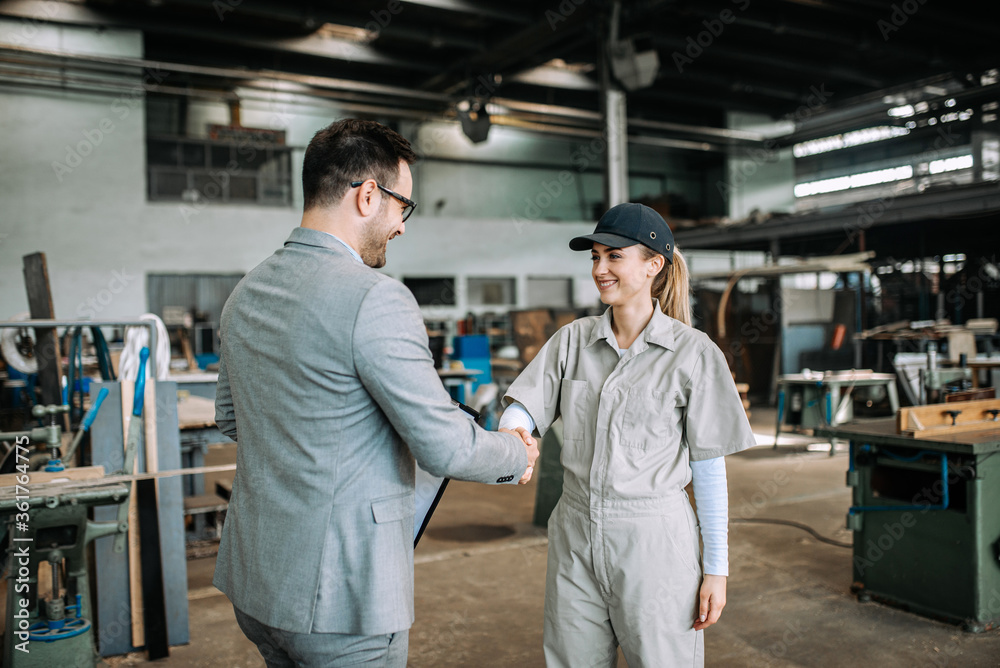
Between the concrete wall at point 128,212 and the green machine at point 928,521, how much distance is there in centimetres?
1031

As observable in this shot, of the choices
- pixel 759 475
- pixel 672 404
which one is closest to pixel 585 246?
pixel 672 404

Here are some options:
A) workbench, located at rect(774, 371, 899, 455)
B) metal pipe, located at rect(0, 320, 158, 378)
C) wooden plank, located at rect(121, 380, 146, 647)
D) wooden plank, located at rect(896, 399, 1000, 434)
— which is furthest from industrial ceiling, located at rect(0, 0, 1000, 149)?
wooden plank, located at rect(121, 380, 146, 647)

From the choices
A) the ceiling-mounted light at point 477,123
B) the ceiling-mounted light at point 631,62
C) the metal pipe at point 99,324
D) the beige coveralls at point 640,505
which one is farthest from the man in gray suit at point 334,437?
the ceiling-mounted light at point 477,123

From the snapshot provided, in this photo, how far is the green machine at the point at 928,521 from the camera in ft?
9.93

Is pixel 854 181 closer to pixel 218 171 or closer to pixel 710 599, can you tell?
pixel 218 171

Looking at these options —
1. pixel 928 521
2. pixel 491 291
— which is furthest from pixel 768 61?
pixel 928 521

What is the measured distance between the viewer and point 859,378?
23.3 ft

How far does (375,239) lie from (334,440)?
15.0 inches

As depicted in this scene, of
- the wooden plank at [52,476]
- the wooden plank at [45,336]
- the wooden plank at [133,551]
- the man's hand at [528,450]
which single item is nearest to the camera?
the man's hand at [528,450]

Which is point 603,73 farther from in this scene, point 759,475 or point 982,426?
point 982,426

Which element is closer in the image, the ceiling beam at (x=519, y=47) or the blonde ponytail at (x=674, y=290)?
the blonde ponytail at (x=674, y=290)

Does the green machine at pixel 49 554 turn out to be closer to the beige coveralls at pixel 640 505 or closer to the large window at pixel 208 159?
the beige coveralls at pixel 640 505

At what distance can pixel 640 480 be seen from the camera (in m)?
1.57

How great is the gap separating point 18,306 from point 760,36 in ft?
39.1
